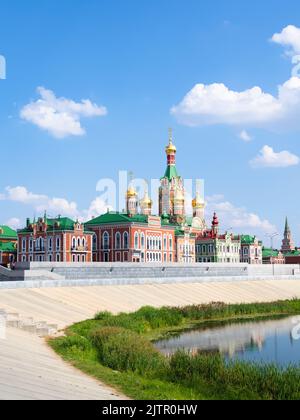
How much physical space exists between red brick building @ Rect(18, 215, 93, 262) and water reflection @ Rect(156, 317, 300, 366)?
162ft

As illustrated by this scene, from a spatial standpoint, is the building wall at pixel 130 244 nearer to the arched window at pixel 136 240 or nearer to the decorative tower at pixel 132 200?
the arched window at pixel 136 240

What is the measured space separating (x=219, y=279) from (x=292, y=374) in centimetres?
4602

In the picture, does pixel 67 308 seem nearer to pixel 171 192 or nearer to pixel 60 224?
Answer: pixel 60 224

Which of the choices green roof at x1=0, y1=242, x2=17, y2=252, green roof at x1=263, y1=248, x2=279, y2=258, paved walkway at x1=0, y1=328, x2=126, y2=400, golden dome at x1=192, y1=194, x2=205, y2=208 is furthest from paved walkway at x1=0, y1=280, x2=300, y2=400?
green roof at x1=263, y1=248, x2=279, y2=258

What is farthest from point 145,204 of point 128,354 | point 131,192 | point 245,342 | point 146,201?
point 128,354

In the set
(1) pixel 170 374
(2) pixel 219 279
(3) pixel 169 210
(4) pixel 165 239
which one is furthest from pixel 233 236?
(1) pixel 170 374

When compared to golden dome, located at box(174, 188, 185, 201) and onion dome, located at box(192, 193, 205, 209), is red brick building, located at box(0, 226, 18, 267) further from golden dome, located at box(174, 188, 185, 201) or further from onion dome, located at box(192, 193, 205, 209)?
onion dome, located at box(192, 193, 205, 209)

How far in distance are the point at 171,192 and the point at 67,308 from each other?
8659 centimetres

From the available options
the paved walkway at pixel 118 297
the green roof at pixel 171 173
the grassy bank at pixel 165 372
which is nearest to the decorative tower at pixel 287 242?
the green roof at pixel 171 173

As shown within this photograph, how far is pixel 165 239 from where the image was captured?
337ft

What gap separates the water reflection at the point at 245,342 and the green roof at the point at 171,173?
8485 centimetres

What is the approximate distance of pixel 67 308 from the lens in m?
39.7

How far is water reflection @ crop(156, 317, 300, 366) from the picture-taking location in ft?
96.0

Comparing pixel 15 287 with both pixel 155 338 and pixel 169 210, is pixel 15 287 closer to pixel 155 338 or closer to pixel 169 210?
pixel 155 338
